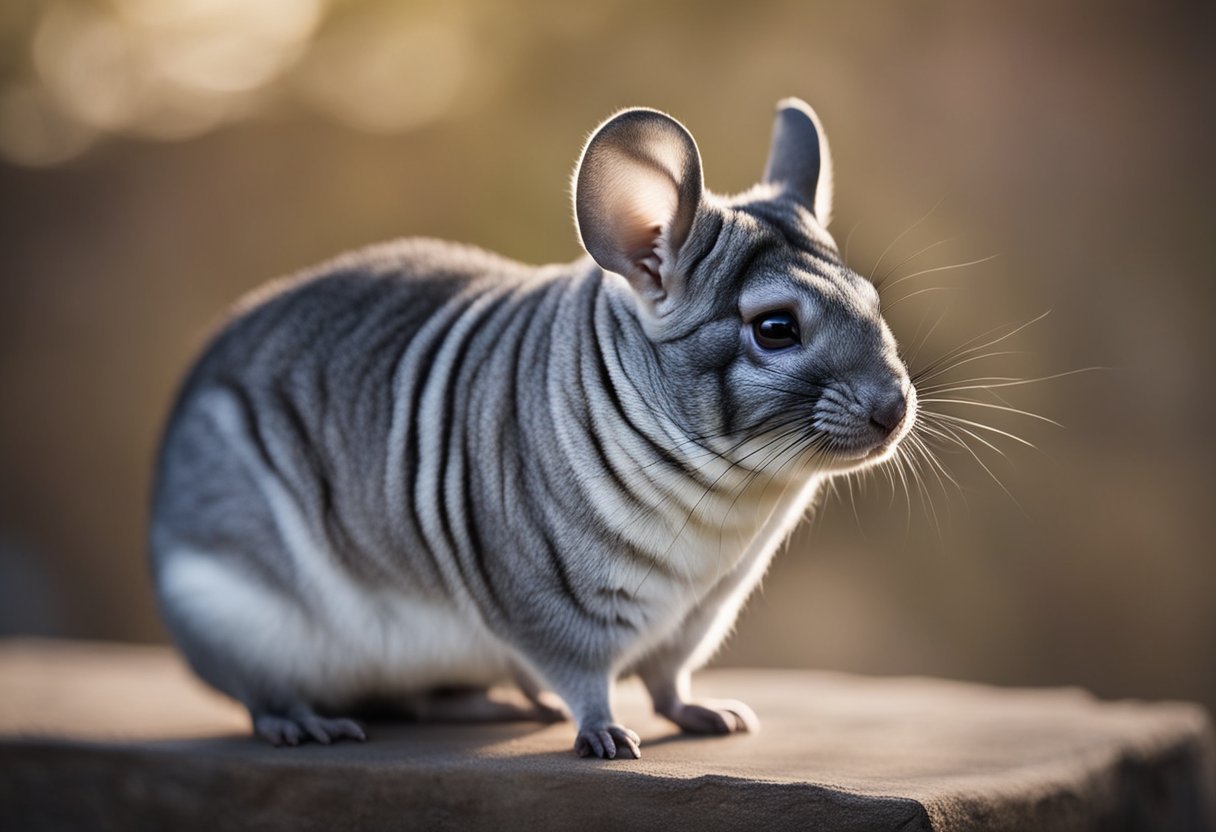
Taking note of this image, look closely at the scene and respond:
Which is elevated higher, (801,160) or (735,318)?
(801,160)

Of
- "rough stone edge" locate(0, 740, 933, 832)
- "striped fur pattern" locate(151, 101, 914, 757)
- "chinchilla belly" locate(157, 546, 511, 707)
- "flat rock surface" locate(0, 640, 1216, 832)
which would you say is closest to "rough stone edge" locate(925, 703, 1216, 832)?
"flat rock surface" locate(0, 640, 1216, 832)

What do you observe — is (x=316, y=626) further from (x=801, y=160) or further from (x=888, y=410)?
(x=801, y=160)

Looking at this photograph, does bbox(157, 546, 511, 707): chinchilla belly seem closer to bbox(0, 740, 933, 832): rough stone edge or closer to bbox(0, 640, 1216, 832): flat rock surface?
bbox(0, 640, 1216, 832): flat rock surface

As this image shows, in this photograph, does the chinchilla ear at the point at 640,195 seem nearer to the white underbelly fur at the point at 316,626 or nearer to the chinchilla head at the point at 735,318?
the chinchilla head at the point at 735,318

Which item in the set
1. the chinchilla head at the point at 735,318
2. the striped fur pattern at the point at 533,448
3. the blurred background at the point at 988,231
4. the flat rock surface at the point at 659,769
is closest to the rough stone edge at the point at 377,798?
the flat rock surface at the point at 659,769

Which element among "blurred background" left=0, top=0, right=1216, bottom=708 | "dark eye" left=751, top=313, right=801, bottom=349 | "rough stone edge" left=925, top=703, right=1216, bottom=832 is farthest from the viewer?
"blurred background" left=0, top=0, right=1216, bottom=708

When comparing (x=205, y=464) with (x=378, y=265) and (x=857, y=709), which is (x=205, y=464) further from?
(x=857, y=709)

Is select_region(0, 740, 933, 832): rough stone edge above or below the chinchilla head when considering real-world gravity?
below

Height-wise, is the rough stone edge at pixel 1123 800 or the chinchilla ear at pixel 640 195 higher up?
the chinchilla ear at pixel 640 195

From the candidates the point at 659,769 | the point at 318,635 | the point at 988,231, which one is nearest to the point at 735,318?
the point at 659,769
